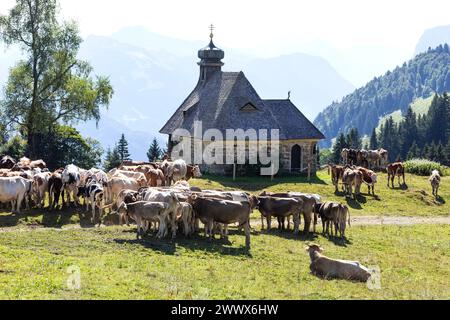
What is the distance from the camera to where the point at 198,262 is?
23.5 m

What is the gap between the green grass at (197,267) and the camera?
19219mm

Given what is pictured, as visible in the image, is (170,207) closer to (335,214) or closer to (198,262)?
(198,262)

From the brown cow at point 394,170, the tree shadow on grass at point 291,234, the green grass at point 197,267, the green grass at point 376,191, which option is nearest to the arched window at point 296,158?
the green grass at point 376,191

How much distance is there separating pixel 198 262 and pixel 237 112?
31.5 m

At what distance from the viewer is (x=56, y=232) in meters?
27.6

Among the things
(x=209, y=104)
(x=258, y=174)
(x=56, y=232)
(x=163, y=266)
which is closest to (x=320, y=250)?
(x=163, y=266)

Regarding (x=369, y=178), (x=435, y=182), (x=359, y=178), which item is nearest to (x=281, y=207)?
(x=359, y=178)

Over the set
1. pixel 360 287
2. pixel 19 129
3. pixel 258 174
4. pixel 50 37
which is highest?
pixel 50 37

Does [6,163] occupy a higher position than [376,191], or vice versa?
[6,163]

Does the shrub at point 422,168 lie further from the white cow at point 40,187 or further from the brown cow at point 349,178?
the white cow at point 40,187

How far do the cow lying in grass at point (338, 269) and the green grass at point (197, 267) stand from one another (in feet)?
1.60
